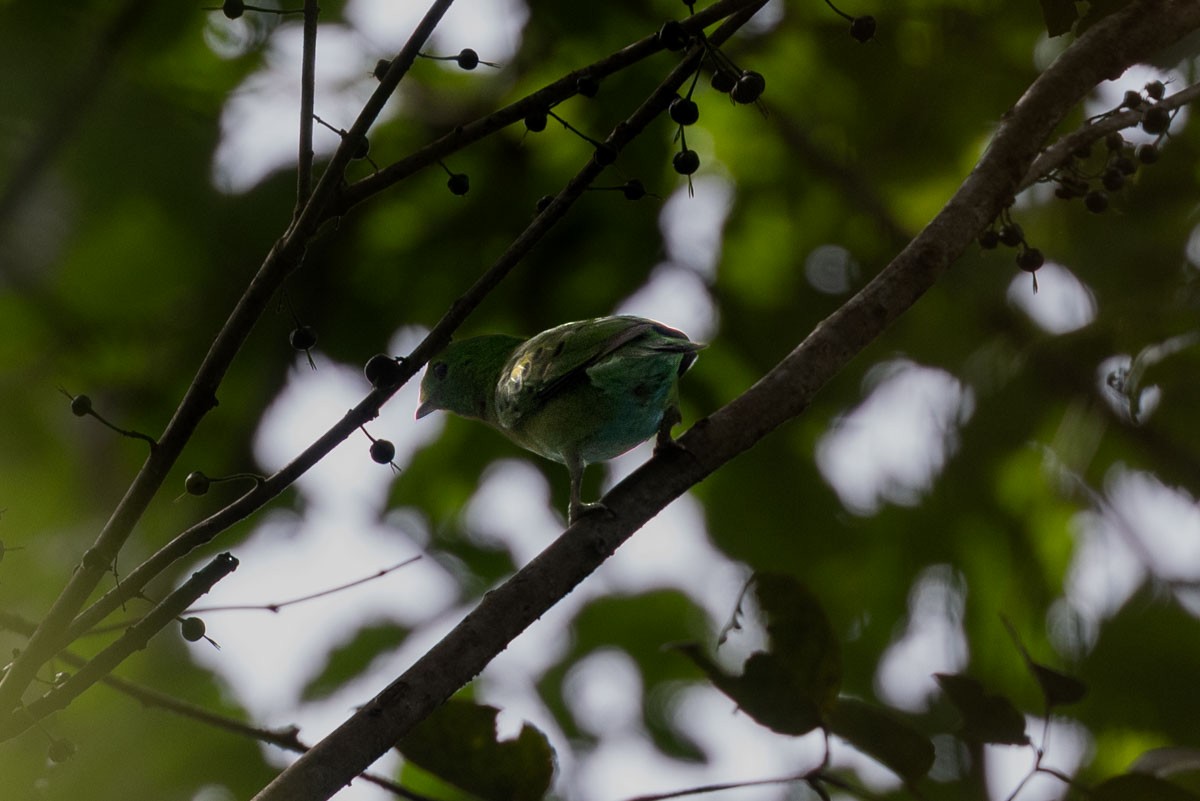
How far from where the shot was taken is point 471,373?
4.49 meters

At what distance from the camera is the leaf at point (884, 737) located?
2.48m

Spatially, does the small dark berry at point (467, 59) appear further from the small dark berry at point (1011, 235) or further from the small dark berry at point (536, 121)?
the small dark berry at point (1011, 235)

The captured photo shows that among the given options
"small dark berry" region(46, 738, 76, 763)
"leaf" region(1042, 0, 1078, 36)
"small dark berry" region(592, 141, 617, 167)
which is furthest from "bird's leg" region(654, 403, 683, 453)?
"small dark berry" region(46, 738, 76, 763)

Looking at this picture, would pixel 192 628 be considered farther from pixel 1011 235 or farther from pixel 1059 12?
pixel 1059 12

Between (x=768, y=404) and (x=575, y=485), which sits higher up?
(x=575, y=485)

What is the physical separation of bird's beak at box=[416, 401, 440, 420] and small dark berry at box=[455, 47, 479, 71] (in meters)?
2.36

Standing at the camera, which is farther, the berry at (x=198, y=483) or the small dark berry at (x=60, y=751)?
the small dark berry at (x=60, y=751)

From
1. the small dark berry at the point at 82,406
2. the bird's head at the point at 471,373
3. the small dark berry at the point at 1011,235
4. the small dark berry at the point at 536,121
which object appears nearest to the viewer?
the small dark berry at the point at 536,121

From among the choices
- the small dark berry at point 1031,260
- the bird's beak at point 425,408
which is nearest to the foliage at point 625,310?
the bird's beak at point 425,408

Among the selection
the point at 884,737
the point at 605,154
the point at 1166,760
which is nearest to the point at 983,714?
the point at 884,737

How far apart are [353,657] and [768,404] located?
3.84 metres

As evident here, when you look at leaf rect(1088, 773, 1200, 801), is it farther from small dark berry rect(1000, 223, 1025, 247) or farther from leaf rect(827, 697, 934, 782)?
small dark berry rect(1000, 223, 1025, 247)

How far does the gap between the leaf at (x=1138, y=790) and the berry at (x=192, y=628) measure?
1.96 m

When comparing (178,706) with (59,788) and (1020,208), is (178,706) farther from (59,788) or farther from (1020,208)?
(1020,208)
